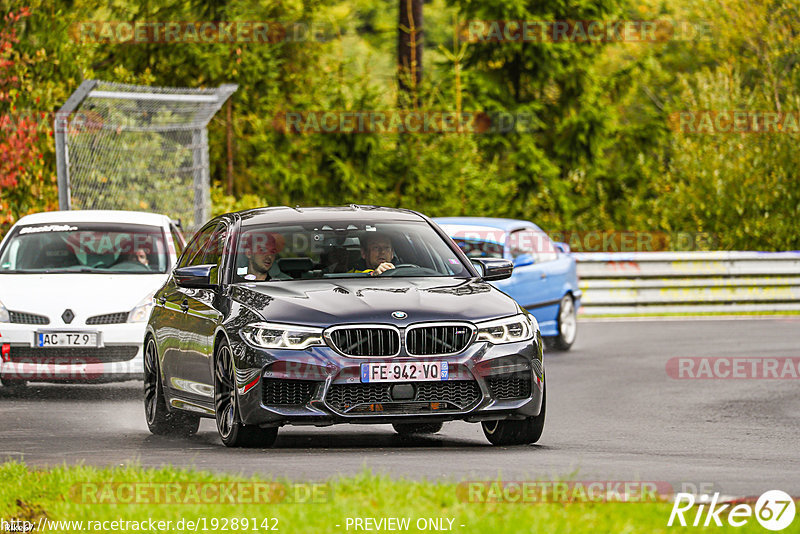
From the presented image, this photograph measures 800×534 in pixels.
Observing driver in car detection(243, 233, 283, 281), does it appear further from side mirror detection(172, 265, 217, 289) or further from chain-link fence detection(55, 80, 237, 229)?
chain-link fence detection(55, 80, 237, 229)

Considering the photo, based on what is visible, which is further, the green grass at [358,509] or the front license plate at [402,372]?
the front license plate at [402,372]

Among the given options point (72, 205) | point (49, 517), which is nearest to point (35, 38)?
point (72, 205)

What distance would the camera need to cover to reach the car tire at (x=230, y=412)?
10.0 metres

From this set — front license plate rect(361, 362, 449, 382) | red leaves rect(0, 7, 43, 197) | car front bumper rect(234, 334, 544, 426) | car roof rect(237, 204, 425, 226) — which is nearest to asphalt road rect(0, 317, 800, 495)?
car front bumper rect(234, 334, 544, 426)

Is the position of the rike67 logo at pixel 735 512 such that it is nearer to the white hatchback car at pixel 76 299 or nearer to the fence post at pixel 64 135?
the white hatchback car at pixel 76 299

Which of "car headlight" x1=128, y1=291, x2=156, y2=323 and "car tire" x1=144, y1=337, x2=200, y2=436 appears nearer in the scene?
"car tire" x1=144, y1=337, x2=200, y2=436

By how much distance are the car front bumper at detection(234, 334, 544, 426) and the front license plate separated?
0.03m

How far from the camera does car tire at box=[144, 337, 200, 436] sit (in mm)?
11757

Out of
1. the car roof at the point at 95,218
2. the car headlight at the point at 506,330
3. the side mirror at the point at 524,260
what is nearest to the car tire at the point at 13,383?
the car roof at the point at 95,218

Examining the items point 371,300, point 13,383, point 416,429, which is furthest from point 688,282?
point 371,300

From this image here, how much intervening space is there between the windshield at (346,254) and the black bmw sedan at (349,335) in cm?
1

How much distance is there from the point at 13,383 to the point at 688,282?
15023mm

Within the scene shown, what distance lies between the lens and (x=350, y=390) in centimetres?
965

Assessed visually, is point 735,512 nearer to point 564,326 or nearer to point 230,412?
point 230,412
